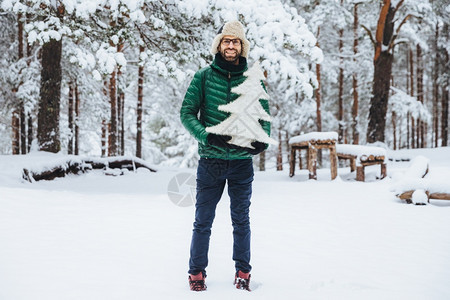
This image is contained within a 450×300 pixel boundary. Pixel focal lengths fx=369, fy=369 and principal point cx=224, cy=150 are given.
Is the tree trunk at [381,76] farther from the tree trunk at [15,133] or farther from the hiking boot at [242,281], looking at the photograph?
the tree trunk at [15,133]

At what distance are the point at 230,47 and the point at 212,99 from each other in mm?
426

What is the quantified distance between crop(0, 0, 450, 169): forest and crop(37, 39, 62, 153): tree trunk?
Answer: 2 centimetres

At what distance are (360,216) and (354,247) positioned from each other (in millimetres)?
1563

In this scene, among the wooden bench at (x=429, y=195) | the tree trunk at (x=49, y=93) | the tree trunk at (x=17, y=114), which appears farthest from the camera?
the tree trunk at (x=17, y=114)

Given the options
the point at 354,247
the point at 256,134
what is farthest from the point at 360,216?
the point at 256,134

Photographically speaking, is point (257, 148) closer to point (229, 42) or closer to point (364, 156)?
point (229, 42)

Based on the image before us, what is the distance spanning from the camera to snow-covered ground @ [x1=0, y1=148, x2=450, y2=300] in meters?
2.90

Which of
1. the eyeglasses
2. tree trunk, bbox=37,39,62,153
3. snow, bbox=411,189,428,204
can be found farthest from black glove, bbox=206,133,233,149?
tree trunk, bbox=37,39,62,153

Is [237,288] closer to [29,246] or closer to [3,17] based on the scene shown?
[29,246]

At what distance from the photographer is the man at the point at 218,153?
2.88 m

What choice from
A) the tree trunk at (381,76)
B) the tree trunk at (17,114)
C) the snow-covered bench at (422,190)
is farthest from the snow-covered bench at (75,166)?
the tree trunk at (381,76)

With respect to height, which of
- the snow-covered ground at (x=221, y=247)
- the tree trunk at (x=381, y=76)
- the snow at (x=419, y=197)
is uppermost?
the tree trunk at (x=381, y=76)

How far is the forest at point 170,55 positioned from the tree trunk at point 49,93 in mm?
24

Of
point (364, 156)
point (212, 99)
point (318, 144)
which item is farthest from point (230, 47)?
point (364, 156)
